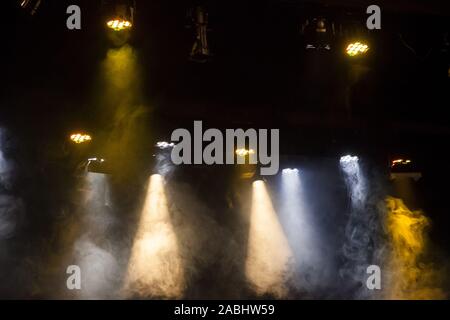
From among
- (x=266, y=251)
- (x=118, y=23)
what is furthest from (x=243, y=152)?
(x=118, y=23)

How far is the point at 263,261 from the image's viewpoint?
192 inches

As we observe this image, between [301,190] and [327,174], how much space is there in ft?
1.12

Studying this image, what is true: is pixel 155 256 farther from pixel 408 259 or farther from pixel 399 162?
pixel 399 162

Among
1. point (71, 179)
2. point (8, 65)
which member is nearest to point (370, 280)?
point (71, 179)

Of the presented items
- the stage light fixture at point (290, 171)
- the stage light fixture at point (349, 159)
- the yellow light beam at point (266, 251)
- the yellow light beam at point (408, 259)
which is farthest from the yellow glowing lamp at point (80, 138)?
the yellow light beam at point (408, 259)

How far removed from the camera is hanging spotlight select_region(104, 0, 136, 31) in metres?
3.94

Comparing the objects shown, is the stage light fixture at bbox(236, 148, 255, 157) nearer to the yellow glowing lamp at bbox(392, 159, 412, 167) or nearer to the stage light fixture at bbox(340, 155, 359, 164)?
the stage light fixture at bbox(340, 155, 359, 164)

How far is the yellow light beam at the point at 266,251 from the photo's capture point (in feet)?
15.8

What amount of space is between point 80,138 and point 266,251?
6.71 ft

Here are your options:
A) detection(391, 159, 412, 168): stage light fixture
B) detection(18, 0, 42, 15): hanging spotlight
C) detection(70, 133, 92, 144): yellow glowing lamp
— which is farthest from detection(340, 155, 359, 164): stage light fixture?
detection(18, 0, 42, 15): hanging spotlight

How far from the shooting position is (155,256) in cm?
458
